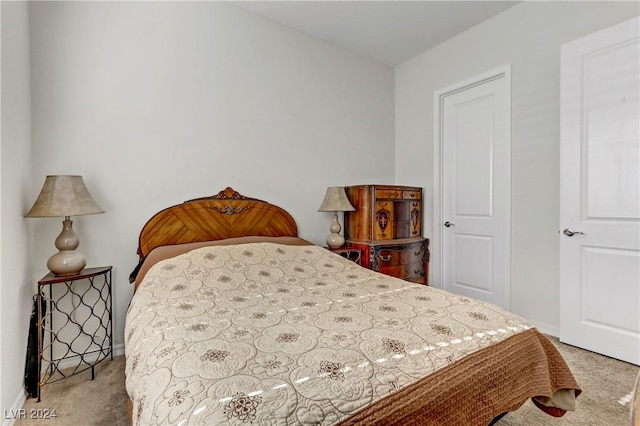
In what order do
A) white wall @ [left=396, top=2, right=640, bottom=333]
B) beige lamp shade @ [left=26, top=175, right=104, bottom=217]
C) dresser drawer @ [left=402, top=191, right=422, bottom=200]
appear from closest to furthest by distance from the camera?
1. beige lamp shade @ [left=26, top=175, right=104, bottom=217]
2. white wall @ [left=396, top=2, right=640, bottom=333]
3. dresser drawer @ [left=402, top=191, right=422, bottom=200]

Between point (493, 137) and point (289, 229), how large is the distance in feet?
6.95

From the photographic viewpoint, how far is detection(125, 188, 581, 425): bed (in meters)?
0.76

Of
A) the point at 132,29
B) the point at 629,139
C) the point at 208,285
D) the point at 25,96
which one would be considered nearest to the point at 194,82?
the point at 132,29

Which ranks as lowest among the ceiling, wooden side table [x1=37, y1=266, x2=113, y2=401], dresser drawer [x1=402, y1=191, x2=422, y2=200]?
wooden side table [x1=37, y1=266, x2=113, y2=401]

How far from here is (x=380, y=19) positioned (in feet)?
9.60

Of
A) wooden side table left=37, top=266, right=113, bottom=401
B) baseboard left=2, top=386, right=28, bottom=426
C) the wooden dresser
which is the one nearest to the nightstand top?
wooden side table left=37, top=266, right=113, bottom=401

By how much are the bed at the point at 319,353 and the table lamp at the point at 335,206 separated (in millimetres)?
1096

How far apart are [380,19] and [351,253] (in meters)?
2.22

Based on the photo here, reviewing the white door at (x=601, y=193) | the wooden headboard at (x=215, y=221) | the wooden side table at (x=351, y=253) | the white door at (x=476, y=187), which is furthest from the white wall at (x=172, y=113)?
the white door at (x=601, y=193)

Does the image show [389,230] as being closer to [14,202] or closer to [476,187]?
[476,187]

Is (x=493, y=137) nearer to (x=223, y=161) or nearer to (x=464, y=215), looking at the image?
(x=464, y=215)

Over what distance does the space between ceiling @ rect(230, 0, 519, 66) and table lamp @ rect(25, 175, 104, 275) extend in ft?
6.53

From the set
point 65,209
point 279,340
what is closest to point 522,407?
point 279,340

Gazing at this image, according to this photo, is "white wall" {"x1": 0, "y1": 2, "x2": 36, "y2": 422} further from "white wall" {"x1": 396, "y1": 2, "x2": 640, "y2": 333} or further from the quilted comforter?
"white wall" {"x1": 396, "y1": 2, "x2": 640, "y2": 333}
